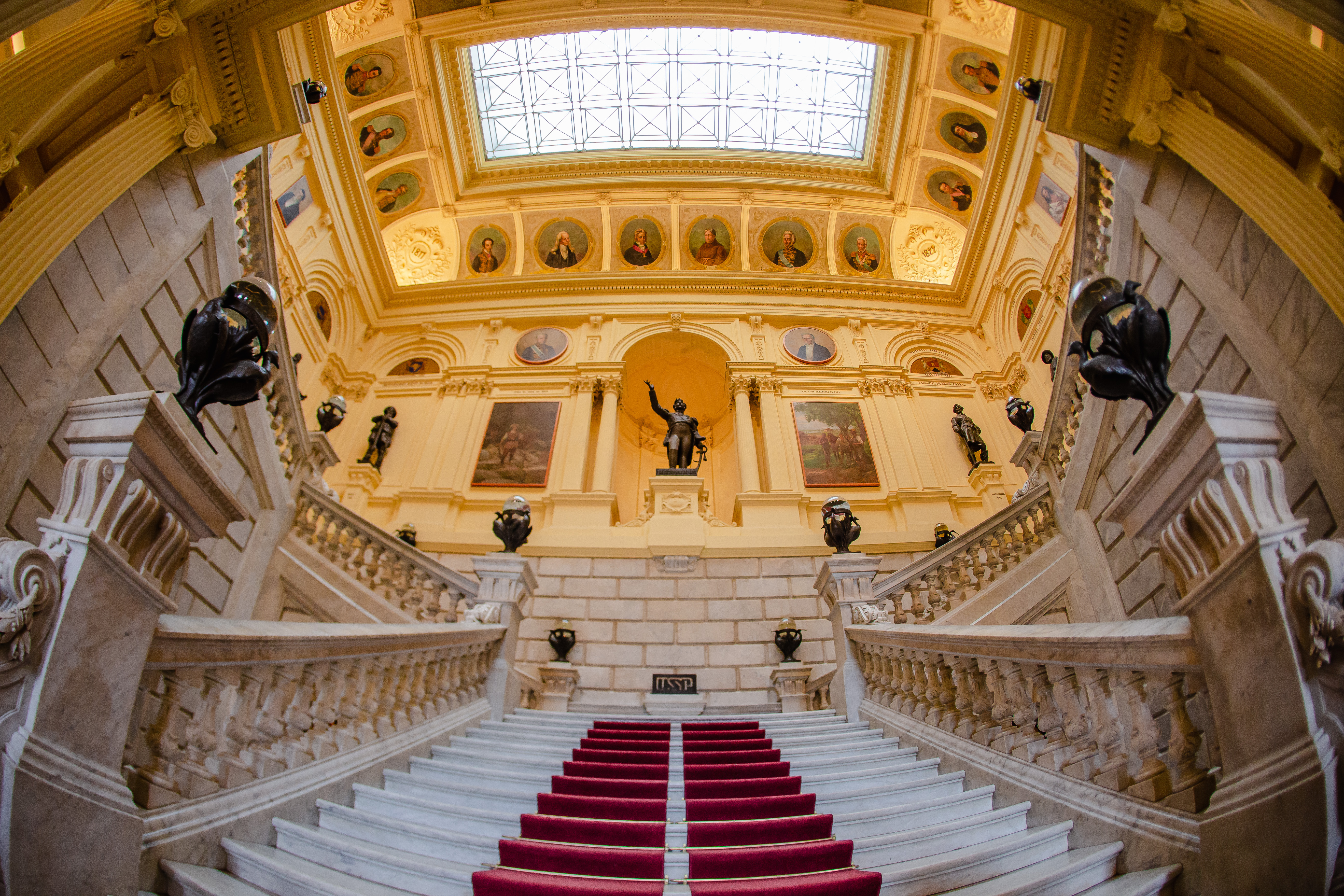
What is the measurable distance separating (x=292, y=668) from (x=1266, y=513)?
368 centimetres

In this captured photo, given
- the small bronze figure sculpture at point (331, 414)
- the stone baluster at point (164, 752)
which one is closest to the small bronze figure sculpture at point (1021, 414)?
the stone baluster at point (164, 752)

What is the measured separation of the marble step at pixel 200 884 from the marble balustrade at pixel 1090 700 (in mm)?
3045

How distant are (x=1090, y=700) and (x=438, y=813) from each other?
2.95 metres

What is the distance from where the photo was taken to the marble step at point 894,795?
301 cm

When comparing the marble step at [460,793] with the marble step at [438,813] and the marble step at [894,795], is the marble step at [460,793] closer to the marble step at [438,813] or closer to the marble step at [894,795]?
the marble step at [438,813]

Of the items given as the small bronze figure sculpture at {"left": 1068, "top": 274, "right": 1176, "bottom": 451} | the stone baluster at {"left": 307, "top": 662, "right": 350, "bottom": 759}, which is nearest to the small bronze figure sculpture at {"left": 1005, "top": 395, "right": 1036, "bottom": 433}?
the small bronze figure sculpture at {"left": 1068, "top": 274, "right": 1176, "bottom": 451}

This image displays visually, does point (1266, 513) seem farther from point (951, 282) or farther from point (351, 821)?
point (951, 282)

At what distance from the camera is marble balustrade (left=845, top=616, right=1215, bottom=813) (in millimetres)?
1979

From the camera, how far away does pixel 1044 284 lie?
1084cm

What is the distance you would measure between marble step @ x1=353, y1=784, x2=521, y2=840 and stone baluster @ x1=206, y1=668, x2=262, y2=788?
0.65m

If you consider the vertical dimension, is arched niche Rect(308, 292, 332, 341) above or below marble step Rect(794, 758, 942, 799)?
above

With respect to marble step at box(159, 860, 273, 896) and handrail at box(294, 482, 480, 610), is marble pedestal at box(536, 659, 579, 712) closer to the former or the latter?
handrail at box(294, 482, 480, 610)

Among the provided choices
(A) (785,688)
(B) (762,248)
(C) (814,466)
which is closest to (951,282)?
(B) (762,248)

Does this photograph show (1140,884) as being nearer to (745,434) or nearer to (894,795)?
(894,795)
